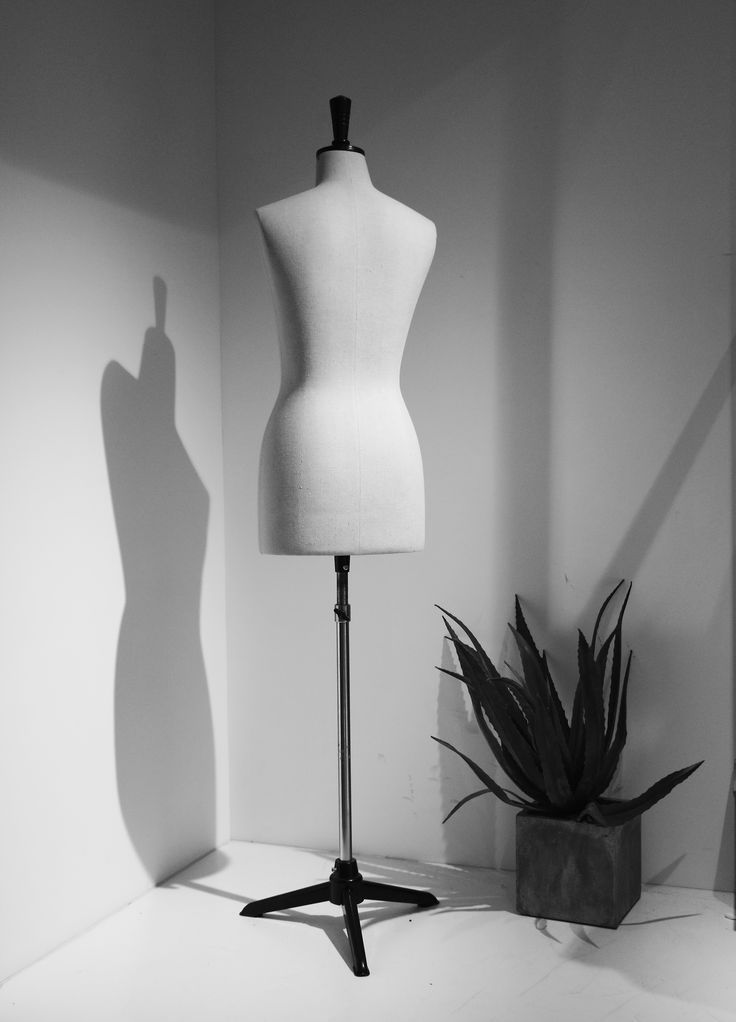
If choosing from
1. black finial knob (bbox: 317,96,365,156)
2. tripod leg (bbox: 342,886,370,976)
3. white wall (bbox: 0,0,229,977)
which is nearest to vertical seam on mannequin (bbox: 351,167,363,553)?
black finial knob (bbox: 317,96,365,156)

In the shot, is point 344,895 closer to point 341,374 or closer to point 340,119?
point 341,374

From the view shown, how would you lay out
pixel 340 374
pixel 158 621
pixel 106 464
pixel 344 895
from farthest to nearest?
pixel 158 621 → pixel 106 464 → pixel 344 895 → pixel 340 374

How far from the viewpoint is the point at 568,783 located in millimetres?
2318

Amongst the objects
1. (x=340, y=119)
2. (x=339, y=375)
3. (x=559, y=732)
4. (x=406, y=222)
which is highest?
(x=340, y=119)

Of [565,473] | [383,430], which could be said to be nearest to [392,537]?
[383,430]

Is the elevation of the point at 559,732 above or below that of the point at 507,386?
below

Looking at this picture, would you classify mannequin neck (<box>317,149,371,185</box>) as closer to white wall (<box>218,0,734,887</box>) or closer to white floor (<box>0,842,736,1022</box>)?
white wall (<box>218,0,734,887</box>)

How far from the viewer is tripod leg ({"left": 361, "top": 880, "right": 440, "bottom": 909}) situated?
7.54ft

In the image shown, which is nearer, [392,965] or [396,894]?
[392,965]

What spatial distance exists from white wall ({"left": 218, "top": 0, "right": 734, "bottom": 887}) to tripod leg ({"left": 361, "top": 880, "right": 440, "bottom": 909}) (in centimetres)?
33

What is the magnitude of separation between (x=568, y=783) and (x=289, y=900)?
2.21ft

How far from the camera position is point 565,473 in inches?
101

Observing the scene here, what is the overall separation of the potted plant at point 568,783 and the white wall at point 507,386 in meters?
0.16

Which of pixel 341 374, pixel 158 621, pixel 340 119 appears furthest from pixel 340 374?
pixel 158 621
